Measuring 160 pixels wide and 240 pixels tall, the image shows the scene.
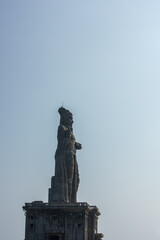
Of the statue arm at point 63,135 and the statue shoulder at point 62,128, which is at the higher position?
the statue shoulder at point 62,128

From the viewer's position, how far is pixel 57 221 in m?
68.3

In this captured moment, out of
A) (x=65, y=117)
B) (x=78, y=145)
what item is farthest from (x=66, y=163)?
(x=65, y=117)

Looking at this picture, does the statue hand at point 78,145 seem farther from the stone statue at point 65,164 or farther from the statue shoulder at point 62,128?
the statue shoulder at point 62,128

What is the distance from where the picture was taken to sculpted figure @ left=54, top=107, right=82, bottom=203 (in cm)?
7075

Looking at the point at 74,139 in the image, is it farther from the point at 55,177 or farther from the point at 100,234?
the point at 100,234

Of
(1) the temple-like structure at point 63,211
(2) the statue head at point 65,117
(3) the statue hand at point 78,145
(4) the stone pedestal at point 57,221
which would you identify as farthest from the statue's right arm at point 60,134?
(4) the stone pedestal at point 57,221

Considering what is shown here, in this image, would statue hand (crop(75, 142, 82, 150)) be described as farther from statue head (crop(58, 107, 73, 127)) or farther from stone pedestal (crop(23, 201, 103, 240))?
stone pedestal (crop(23, 201, 103, 240))

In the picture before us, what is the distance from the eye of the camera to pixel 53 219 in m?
68.5

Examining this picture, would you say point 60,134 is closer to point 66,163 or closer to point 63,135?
point 63,135

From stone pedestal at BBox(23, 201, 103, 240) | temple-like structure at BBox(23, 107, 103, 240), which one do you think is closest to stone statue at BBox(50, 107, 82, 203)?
temple-like structure at BBox(23, 107, 103, 240)

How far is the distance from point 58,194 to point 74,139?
22.6ft

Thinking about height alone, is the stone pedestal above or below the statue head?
below

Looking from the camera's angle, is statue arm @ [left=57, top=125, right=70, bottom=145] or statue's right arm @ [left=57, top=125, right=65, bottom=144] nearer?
statue arm @ [left=57, top=125, right=70, bottom=145]

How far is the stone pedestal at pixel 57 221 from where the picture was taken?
68000 mm
